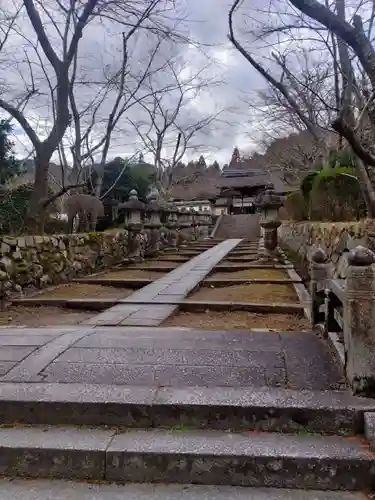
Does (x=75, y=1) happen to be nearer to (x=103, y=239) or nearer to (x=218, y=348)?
(x=103, y=239)

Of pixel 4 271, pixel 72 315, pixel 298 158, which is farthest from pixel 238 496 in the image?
pixel 298 158

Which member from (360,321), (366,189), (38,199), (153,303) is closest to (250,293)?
(153,303)

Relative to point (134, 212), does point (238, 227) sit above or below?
below

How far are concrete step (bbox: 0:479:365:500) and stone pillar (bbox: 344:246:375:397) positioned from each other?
69 cm

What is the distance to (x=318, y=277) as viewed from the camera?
411 centimetres

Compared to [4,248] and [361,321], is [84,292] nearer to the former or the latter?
[4,248]

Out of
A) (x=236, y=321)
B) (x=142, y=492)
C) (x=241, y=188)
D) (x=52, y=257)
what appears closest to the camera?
(x=142, y=492)

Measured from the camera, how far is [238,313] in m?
5.36

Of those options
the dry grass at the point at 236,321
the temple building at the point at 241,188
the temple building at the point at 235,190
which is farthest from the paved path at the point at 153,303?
the temple building at the point at 241,188

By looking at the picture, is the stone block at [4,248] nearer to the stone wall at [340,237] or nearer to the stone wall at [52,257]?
the stone wall at [52,257]

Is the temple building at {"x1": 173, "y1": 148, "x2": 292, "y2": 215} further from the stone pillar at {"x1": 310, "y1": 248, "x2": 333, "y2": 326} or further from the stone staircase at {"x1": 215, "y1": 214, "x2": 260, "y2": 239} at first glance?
the stone pillar at {"x1": 310, "y1": 248, "x2": 333, "y2": 326}

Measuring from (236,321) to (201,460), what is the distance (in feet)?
9.03

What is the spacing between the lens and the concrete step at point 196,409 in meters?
2.50

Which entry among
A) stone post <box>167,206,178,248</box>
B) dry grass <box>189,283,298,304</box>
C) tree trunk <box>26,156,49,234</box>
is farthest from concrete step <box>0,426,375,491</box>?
stone post <box>167,206,178,248</box>
